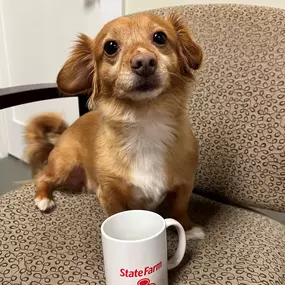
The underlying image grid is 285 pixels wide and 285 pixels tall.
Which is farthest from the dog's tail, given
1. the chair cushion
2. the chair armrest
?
the chair cushion

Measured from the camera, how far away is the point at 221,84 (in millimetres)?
1110

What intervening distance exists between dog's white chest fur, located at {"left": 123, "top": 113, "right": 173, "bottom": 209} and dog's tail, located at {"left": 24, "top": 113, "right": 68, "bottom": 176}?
49 cm

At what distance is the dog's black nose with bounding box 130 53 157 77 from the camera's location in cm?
81

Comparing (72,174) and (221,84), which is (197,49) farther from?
(72,174)

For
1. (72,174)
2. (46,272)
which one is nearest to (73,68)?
(72,174)

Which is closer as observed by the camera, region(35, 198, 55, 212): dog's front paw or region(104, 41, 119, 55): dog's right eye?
region(104, 41, 119, 55): dog's right eye

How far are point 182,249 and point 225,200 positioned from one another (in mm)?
339

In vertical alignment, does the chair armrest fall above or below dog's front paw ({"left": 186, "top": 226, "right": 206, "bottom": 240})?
above

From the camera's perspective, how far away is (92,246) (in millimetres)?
934

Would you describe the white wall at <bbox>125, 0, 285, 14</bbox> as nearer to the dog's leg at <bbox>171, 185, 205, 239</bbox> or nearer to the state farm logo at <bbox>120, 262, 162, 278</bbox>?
the dog's leg at <bbox>171, 185, 205, 239</bbox>

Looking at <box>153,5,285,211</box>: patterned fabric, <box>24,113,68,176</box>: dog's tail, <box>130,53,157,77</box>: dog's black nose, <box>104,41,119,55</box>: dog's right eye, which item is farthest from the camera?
<box>24,113,68,176</box>: dog's tail

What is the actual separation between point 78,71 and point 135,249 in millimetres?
454

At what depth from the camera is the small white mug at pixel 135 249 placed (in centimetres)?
71

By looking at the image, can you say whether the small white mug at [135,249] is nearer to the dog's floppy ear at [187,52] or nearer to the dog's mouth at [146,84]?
the dog's mouth at [146,84]
